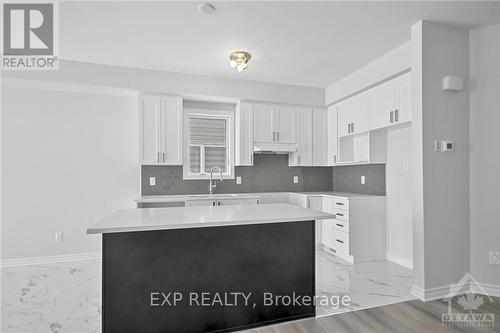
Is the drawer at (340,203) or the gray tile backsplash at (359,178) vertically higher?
the gray tile backsplash at (359,178)

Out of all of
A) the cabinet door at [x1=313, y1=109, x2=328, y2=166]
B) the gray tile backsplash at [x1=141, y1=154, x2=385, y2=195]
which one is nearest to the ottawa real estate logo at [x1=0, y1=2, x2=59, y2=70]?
the gray tile backsplash at [x1=141, y1=154, x2=385, y2=195]

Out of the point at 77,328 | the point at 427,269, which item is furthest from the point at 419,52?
the point at 77,328

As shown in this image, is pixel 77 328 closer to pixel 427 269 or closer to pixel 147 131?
pixel 147 131

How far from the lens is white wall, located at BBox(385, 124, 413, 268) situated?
3617 mm

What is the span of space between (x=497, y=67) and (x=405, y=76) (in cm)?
81

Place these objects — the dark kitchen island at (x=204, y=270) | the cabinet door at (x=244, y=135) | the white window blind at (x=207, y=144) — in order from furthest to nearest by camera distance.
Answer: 1. the white window blind at (x=207, y=144)
2. the cabinet door at (x=244, y=135)
3. the dark kitchen island at (x=204, y=270)

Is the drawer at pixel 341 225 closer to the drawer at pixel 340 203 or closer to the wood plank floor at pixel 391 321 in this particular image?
the drawer at pixel 340 203

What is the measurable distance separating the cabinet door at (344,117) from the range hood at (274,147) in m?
0.81

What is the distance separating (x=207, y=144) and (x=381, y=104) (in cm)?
269

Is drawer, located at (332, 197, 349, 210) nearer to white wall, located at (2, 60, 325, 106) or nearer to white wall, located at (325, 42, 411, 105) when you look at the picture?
white wall, located at (325, 42, 411, 105)

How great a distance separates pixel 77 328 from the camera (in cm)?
220

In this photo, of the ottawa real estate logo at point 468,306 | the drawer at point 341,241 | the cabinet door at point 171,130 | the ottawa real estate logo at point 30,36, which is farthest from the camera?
the cabinet door at point 171,130

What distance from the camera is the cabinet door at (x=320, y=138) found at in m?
4.84

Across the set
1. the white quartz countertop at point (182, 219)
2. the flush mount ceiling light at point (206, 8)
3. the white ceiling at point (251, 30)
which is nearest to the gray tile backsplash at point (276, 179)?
the white ceiling at point (251, 30)
